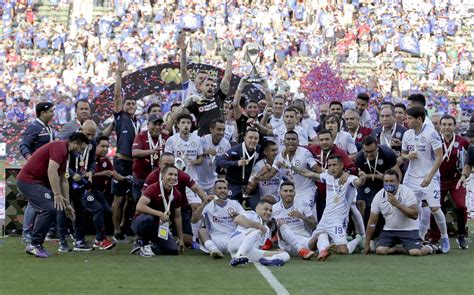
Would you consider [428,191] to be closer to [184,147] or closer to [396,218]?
[396,218]

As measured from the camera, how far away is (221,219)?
14102 mm

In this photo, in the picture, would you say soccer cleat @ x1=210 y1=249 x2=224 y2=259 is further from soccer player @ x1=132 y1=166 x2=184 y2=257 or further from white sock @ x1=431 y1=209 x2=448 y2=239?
white sock @ x1=431 y1=209 x2=448 y2=239

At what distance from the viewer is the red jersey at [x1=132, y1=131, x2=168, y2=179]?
15547 mm

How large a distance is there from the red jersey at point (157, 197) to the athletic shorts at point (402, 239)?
2610mm

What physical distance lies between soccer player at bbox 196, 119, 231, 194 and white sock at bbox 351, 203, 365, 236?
2045 millimetres

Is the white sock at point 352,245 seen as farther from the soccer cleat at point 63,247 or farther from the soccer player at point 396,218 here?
the soccer cleat at point 63,247

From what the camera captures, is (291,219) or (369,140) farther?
(369,140)

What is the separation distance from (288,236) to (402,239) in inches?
56.2

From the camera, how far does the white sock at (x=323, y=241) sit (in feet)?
44.3

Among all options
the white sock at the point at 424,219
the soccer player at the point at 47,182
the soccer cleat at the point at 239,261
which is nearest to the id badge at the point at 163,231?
the soccer player at the point at 47,182

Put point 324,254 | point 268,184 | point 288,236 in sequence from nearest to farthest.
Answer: point 324,254
point 288,236
point 268,184

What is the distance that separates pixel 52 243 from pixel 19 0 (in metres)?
28.5

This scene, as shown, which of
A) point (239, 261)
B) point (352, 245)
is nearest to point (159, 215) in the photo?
point (239, 261)

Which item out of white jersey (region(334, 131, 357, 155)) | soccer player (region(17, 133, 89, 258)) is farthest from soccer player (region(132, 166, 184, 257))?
white jersey (region(334, 131, 357, 155))
